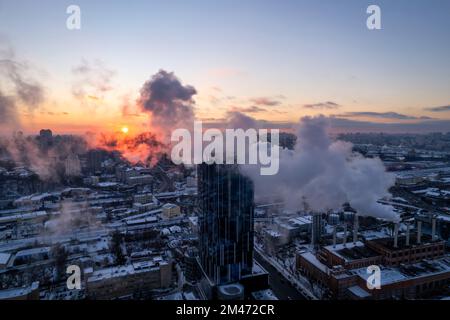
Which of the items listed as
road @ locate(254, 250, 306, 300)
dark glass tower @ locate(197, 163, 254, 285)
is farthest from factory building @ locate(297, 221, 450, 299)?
dark glass tower @ locate(197, 163, 254, 285)

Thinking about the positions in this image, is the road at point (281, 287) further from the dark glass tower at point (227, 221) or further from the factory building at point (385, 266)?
the dark glass tower at point (227, 221)

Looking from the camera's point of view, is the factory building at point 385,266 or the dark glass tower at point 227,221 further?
the factory building at point 385,266

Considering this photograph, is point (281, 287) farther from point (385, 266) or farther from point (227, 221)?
point (385, 266)

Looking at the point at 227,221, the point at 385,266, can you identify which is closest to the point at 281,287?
the point at 227,221

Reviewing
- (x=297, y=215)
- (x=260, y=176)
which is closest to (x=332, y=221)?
(x=297, y=215)

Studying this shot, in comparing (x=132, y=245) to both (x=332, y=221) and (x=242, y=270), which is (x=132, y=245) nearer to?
(x=242, y=270)

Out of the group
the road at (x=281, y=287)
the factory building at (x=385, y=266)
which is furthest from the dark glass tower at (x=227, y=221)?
the factory building at (x=385, y=266)

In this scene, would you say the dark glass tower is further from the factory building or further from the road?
the factory building
